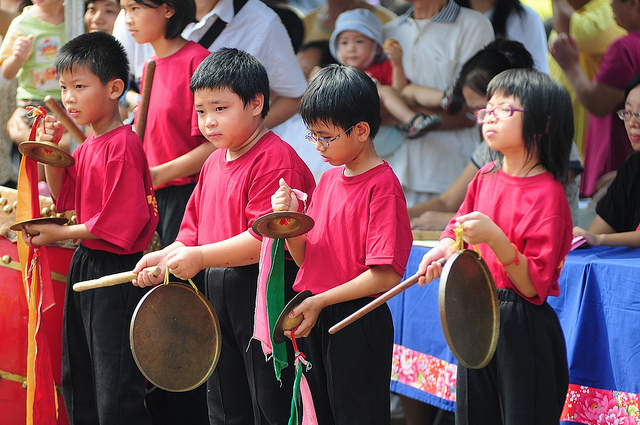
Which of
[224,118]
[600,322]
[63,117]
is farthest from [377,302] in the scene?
[63,117]

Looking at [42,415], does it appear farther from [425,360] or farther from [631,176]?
[631,176]

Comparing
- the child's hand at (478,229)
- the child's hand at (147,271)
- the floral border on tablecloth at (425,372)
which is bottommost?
the floral border on tablecloth at (425,372)

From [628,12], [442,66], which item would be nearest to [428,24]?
[442,66]

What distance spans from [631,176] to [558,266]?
132 centimetres

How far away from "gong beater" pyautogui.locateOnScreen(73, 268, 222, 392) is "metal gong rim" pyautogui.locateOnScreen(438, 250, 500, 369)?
0.81 meters

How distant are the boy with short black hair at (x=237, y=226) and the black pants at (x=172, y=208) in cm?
66

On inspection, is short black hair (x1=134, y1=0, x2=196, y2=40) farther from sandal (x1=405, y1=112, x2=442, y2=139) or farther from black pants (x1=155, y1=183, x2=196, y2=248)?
sandal (x1=405, y1=112, x2=442, y2=139)

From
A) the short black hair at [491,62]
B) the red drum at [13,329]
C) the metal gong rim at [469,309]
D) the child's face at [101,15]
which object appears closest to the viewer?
the metal gong rim at [469,309]

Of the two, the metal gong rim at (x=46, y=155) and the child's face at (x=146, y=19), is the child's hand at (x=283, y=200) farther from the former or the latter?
the child's face at (x=146, y=19)

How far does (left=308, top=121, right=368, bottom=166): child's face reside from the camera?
7.99 feet

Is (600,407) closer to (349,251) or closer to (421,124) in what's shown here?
(349,251)

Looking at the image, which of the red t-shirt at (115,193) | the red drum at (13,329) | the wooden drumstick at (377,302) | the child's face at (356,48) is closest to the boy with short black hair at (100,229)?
the red t-shirt at (115,193)

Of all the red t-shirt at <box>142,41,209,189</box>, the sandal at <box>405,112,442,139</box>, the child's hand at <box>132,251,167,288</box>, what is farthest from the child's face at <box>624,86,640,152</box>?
the child's hand at <box>132,251,167,288</box>

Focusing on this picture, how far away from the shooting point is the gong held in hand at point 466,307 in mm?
2086
